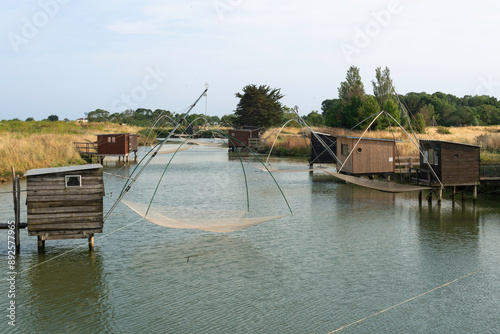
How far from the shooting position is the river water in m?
10.1

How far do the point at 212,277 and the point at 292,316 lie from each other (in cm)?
305

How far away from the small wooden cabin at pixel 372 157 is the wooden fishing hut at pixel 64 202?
19.2 metres

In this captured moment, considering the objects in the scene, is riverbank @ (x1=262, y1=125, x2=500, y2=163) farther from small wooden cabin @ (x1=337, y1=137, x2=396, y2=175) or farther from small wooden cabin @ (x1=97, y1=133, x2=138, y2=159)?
small wooden cabin @ (x1=97, y1=133, x2=138, y2=159)

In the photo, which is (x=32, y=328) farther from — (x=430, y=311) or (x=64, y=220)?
(x=430, y=311)

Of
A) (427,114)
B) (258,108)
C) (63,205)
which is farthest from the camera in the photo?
(258,108)

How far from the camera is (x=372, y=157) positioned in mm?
29938

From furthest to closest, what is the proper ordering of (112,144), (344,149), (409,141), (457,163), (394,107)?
(394,107), (112,144), (409,141), (344,149), (457,163)

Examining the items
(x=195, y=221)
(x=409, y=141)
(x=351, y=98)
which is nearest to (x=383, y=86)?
(x=351, y=98)

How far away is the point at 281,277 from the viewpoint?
12852 mm

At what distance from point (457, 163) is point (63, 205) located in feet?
55.7

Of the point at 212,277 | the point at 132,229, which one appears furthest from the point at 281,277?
the point at 132,229

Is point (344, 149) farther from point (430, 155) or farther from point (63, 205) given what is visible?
point (63, 205)

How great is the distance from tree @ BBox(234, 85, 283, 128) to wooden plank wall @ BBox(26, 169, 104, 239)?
78.6m

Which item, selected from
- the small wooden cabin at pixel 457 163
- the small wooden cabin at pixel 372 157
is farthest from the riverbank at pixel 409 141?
the small wooden cabin at pixel 457 163
